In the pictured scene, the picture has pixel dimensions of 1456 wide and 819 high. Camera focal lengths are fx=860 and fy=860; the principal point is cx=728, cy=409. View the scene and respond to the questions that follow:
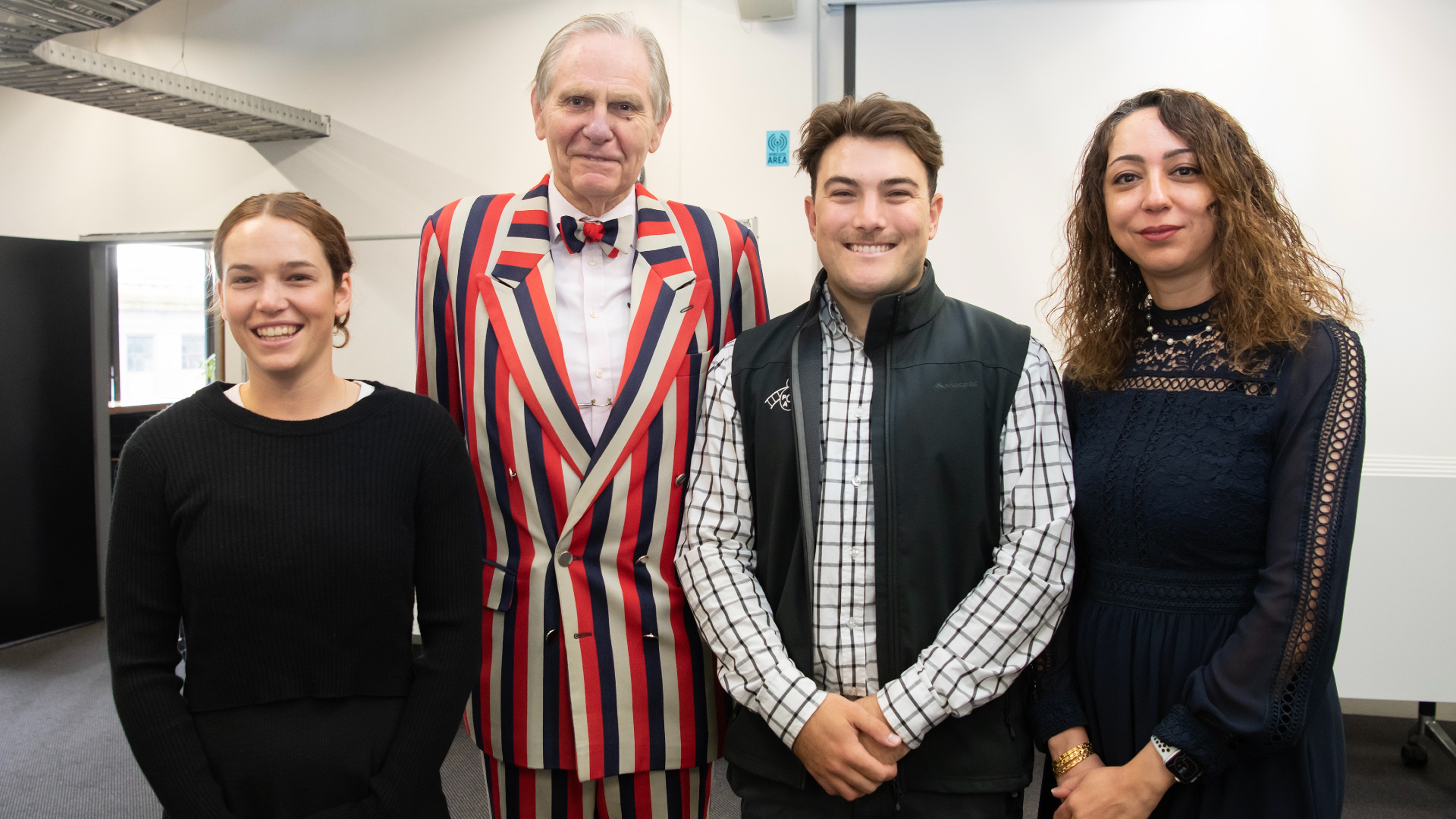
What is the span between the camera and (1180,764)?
1.22m

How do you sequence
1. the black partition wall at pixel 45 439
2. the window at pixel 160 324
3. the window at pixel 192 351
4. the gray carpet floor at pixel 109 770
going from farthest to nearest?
the window at pixel 192 351
the window at pixel 160 324
the black partition wall at pixel 45 439
the gray carpet floor at pixel 109 770

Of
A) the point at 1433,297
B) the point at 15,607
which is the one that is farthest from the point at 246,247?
the point at 15,607

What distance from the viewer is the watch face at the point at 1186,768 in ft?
3.99

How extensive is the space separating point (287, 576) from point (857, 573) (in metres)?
0.83

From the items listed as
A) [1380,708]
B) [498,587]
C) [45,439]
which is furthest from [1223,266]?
[45,439]

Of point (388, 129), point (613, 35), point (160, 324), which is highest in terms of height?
point (388, 129)

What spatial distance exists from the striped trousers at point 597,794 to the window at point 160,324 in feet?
17.8

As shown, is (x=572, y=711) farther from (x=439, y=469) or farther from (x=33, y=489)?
(x=33, y=489)

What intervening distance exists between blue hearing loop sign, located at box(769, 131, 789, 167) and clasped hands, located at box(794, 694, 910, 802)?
9.25ft

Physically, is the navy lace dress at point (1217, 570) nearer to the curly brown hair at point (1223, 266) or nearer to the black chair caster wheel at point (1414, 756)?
the curly brown hair at point (1223, 266)

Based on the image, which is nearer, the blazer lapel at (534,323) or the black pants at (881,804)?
the black pants at (881,804)

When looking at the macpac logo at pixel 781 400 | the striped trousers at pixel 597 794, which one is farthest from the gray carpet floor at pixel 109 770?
the macpac logo at pixel 781 400

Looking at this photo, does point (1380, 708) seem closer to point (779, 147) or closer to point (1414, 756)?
Result: point (1414, 756)

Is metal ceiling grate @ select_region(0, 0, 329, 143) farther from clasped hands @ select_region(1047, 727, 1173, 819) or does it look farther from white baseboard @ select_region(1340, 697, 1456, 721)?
white baseboard @ select_region(1340, 697, 1456, 721)
